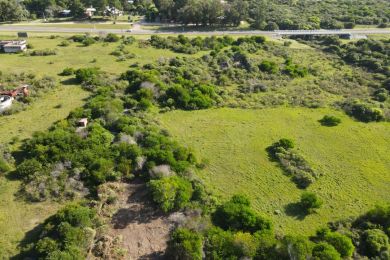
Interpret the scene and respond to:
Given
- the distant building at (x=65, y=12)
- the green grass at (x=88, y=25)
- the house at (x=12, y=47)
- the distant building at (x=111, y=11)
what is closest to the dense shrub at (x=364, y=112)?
the house at (x=12, y=47)

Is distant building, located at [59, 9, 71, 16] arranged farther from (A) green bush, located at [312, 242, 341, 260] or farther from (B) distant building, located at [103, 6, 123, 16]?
(A) green bush, located at [312, 242, 341, 260]

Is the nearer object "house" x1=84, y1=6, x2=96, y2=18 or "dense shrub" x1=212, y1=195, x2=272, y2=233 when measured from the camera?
"dense shrub" x1=212, y1=195, x2=272, y2=233

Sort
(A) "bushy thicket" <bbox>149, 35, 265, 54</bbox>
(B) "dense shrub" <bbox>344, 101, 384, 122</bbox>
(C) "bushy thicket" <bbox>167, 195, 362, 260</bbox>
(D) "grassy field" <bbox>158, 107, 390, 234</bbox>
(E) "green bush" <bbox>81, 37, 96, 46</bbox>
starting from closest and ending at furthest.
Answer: (C) "bushy thicket" <bbox>167, 195, 362, 260</bbox>, (D) "grassy field" <bbox>158, 107, 390, 234</bbox>, (B) "dense shrub" <bbox>344, 101, 384, 122</bbox>, (A) "bushy thicket" <bbox>149, 35, 265, 54</bbox>, (E) "green bush" <bbox>81, 37, 96, 46</bbox>

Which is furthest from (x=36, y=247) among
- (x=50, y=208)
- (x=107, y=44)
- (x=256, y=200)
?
(x=107, y=44)

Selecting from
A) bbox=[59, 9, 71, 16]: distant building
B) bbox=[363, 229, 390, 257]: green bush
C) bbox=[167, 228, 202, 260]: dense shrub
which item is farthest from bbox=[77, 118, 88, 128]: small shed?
bbox=[59, 9, 71, 16]: distant building

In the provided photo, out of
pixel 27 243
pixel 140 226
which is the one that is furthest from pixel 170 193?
pixel 27 243

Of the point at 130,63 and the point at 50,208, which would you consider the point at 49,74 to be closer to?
the point at 130,63
